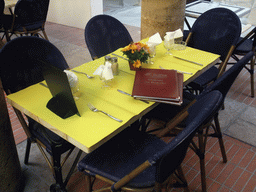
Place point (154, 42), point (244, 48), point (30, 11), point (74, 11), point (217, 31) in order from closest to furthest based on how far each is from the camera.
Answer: point (154, 42) < point (217, 31) < point (244, 48) < point (30, 11) < point (74, 11)

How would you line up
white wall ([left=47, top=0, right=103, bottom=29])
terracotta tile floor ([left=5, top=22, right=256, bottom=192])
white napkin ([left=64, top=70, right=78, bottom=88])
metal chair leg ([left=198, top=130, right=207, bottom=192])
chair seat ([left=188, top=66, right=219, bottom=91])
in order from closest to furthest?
white napkin ([left=64, top=70, right=78, bottom=88]) < metal chair leg ([left=198, top=130, right=207, bottom=192]) < terracotta tile floor ([left=5, top=22, right=256, bottom=192]) < chair seat ([left=188, top=66, right=219, bottom=91]) < white wall ([left=47, top=0, right=103, bottom=29])

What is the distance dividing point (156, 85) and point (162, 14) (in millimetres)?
1607

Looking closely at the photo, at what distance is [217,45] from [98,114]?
1711 mm

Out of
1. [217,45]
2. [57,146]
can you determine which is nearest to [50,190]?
[57,146]

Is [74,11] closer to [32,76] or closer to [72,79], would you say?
[32,76]

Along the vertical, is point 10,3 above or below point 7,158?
above

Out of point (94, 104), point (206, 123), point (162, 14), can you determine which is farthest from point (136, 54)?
point (162, 14)

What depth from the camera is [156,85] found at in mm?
1654

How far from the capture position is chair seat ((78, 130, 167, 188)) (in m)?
1.40

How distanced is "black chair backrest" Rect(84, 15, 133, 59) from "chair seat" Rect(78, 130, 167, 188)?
1030 millimetres

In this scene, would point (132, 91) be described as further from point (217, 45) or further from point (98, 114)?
point (217, 45)

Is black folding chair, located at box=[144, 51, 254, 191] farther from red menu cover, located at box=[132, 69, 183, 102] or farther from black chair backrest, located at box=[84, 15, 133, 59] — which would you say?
black chair backrest, located at box=[84, 15, 133, 59]

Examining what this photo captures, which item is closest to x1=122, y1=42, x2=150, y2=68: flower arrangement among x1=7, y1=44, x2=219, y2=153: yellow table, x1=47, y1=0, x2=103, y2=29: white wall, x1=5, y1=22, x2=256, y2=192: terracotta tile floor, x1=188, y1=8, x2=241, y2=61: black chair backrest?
x1=7, y1=44, x2=219, y2=153: yellow table

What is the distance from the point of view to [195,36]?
108 inches
